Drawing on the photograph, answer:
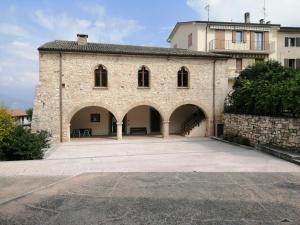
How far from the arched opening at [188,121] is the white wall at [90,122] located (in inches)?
227

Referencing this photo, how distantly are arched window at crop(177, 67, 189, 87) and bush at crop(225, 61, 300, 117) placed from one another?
3.62m

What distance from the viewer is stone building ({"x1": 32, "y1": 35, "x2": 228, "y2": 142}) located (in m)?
19.0

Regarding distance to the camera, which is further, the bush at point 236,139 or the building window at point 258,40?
the building window at point 258,40

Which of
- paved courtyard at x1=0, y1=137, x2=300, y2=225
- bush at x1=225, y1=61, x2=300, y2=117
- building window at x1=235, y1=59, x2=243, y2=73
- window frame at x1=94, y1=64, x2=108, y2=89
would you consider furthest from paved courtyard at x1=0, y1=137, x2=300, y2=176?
building window at x1=235, y1=59, x2=243, y2=73

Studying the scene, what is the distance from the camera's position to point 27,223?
588cm

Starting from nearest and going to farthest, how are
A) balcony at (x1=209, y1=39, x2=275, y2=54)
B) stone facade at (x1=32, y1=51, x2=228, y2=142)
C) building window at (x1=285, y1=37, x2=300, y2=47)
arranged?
1. stone facade at (x1=32, y1=51, x2=228, y2=142)
2. balcony at (x1=209, y1=39, x2=275, y2=54)
3. building window at (x1=285, y1=37, x2=300, y2=47)

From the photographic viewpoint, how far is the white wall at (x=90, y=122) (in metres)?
22.8

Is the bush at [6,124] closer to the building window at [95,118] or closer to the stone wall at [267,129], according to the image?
the building window at [95,118]

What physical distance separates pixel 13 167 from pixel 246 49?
2383cm

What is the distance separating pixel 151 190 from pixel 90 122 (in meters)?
16.0

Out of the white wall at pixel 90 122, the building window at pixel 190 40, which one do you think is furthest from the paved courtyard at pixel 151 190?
the building window at pixel 190 40

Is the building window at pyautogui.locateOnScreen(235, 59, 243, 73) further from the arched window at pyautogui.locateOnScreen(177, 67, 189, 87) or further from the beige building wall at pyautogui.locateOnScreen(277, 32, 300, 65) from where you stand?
the arched window at pyautogui.locateOnScreen(177, 67, 189, 87)

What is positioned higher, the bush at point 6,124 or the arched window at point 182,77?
the arched window at point 182,77

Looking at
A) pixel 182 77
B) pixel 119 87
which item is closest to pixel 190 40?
pixel 182 77
